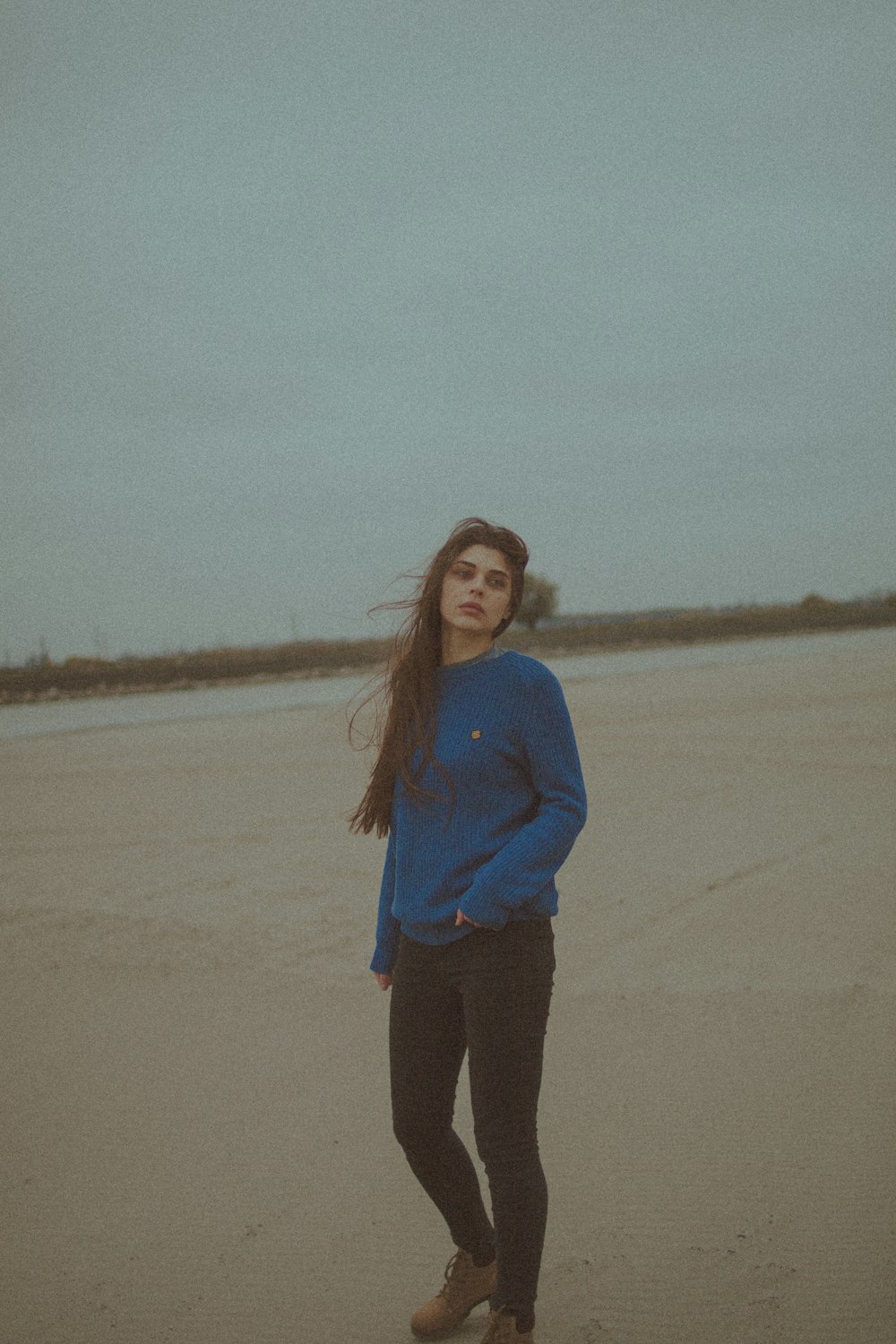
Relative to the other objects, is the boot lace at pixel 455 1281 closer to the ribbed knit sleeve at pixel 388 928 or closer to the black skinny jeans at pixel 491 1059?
the black skinny jeans at pixel 491 1059

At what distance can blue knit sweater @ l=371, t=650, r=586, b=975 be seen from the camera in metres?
2.30

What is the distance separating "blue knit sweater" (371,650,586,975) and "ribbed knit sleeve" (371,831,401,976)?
0.15m

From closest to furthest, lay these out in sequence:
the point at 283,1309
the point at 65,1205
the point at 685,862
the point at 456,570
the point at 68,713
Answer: the point at 456,570 → the point at 283,1309 → the point at 65,1205 → the point at 685,862 → the point at 68,713

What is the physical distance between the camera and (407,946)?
8.13 ft

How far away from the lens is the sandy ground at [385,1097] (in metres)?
2.87

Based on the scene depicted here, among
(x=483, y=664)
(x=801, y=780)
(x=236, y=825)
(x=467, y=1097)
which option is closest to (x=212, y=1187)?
(x=467, y=1097)

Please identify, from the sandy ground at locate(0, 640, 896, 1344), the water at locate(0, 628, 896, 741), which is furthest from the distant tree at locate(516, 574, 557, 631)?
the sandy ground at locate(0, 640, 896, 1344)

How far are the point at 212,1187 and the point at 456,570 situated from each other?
239 cm

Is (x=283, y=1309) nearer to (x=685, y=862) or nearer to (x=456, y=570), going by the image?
(x=456, y=570)

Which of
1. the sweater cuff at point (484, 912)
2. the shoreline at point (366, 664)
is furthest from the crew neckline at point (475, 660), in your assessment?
the shoreline at point (366, 664)

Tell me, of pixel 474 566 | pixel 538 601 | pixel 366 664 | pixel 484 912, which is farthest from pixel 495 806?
pixel 538 601

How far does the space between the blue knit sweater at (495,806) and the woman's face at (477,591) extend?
112 millimetres

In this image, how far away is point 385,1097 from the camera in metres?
4.11

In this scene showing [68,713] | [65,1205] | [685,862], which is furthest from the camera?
[68,713]
